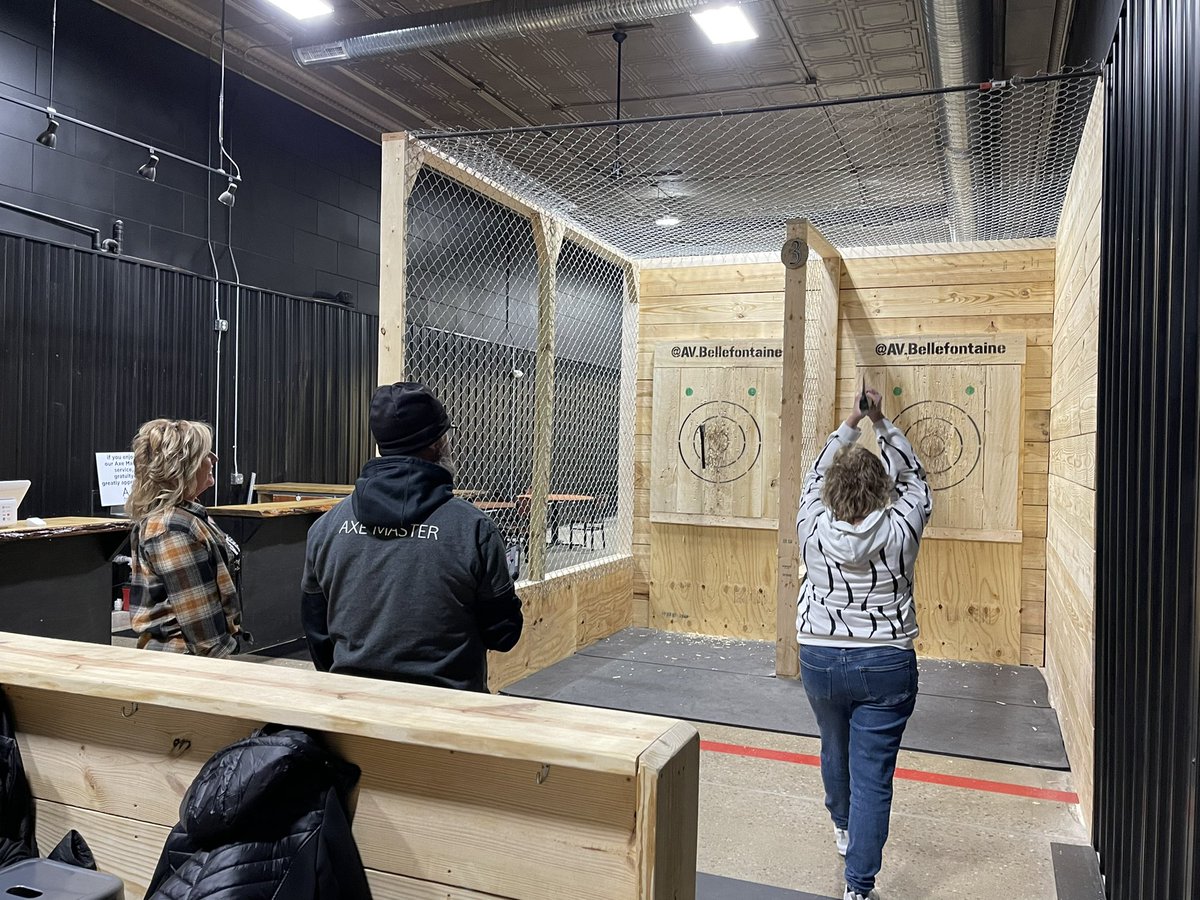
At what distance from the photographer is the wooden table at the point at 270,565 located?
5527mm

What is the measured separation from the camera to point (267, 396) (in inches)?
305

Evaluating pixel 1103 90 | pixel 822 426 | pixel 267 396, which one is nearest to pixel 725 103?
pixel 822 426

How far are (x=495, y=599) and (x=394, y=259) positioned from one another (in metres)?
2.37

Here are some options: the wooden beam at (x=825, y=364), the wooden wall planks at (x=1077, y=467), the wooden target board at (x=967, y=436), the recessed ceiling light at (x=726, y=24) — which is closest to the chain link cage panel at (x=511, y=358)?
the wooden beam at (x=825, y=364)

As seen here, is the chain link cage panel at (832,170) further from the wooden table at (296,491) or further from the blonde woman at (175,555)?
the wooden table at (296,491)

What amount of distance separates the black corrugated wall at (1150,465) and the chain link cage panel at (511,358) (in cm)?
402

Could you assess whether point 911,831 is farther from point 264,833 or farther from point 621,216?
point 621,216

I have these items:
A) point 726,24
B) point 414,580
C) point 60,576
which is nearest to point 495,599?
point 414,580

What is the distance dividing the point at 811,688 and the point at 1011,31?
18.3 feet

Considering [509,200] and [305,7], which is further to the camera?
[305,7]

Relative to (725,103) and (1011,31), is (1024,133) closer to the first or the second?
(1011,31)

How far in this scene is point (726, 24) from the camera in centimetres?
569

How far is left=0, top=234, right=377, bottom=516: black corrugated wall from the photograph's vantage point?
227 inches

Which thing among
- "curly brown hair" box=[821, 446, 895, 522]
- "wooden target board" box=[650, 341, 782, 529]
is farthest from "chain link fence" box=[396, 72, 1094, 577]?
"curly brown hair" box=[821, 446, 895, 522]
